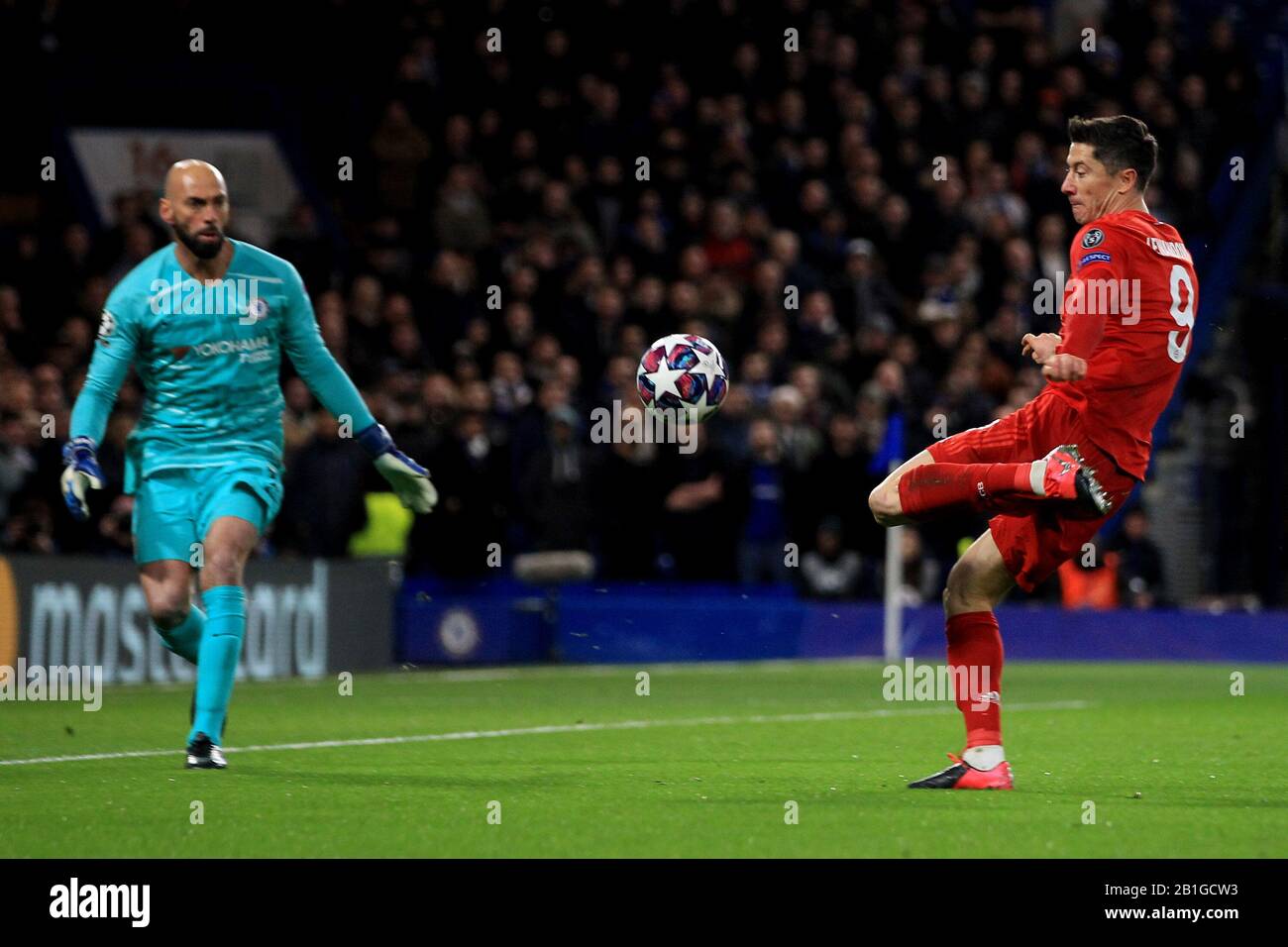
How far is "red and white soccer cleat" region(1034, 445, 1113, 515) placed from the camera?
26.0 ft

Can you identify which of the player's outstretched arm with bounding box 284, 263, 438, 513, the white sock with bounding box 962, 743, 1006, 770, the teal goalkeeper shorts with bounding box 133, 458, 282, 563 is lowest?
the white sock with bounding box 962, 743, 1006, 770

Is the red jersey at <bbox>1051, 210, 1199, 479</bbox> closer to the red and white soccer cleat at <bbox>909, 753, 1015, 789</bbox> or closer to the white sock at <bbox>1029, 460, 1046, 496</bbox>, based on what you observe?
the white sock at <bbox>1029, 460, 1046, 496</bbox>

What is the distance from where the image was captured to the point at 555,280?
19.8m

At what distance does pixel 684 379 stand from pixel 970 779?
111 inches

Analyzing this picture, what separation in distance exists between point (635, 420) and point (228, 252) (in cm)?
855

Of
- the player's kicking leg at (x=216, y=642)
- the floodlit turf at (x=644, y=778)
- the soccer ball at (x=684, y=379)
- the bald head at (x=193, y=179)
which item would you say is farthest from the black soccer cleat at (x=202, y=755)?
the soccer ball at (x=684, y=379)

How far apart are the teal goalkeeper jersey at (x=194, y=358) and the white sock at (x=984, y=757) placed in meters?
2.86

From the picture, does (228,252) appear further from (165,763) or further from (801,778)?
(801,778)

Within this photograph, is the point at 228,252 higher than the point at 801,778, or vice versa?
the point at 228,252

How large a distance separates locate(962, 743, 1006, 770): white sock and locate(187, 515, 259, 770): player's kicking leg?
2763mm

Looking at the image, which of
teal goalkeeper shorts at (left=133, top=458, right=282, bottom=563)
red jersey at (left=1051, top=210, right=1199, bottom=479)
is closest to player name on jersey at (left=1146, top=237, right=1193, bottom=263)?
red jersey at (left=1051, top=210, right=1199, bottom=479)

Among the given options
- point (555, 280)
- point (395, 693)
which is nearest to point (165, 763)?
point (395, 693)

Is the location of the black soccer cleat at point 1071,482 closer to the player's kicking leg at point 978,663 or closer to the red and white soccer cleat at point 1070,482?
the red and white soccer cleat at point 1070,482

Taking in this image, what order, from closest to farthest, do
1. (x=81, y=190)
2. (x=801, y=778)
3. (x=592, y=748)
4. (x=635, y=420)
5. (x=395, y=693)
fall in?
(x=801, y=778) < (x=592, y=748) < (x=395, y=693) < (x=635, y=420) < (x=81, y=190)
